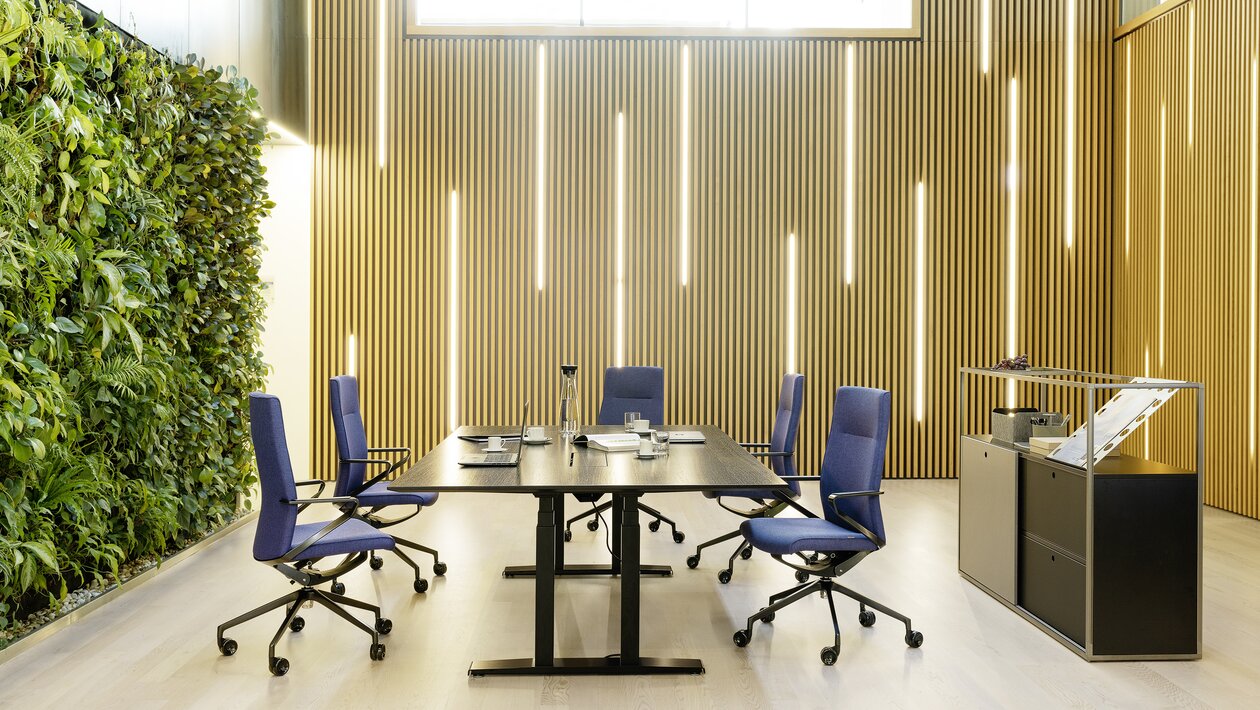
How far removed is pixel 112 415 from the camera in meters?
4.13

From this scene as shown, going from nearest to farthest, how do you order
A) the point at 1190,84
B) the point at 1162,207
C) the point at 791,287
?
the point at 1190,84 → the point at 1162,207 → the point at 791,287

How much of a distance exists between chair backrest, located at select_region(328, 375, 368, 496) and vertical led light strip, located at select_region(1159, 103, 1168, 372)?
6.21 m

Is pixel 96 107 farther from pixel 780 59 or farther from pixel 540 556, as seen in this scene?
pixel 780 59

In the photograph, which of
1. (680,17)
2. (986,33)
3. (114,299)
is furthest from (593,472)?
(986,33)

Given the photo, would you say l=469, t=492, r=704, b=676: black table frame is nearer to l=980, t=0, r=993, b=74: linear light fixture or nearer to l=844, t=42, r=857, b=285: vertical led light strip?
l=844, t=42, r=857, b=285: vertical led light strip

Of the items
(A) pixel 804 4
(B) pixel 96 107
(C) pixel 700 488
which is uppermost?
(A) pixel 804 4

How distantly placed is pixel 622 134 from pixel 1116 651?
556 centimetres

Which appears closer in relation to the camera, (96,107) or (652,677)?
(652,677)

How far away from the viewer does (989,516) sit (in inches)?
169

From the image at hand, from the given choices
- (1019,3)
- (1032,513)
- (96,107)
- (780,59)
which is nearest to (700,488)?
(1032,513)

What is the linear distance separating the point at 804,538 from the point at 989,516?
51.8 inches

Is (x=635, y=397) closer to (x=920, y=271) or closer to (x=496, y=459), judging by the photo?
(x=496, y=459)

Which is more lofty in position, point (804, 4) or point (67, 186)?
point (804, 4)

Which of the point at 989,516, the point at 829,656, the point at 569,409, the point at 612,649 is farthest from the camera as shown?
the point at 569,409
